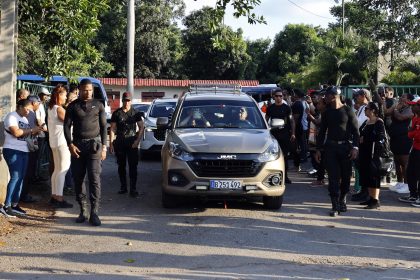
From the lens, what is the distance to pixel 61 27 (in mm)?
11750

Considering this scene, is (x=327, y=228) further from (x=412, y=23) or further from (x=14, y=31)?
(x=412, y=23)

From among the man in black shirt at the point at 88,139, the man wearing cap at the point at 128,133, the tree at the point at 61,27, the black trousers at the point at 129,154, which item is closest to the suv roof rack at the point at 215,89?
the man wearing cap at the point at 128,133

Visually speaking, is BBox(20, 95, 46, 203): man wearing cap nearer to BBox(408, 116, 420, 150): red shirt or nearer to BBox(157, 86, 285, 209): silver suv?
BBox(157, 86, 285, 209): silver suv

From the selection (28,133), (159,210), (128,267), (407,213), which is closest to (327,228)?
(407,213)

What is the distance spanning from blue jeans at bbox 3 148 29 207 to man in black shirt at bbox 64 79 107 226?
35.6 inches

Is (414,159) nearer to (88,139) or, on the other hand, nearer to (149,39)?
(88,139)

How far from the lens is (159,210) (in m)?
10.0

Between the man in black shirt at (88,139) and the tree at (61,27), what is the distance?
2.99 meters

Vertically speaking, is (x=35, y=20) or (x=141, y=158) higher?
(x=35, y=20)

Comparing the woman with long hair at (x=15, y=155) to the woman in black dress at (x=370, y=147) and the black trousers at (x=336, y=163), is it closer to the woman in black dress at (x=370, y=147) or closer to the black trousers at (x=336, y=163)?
the black trousers at (x=336, y=163)

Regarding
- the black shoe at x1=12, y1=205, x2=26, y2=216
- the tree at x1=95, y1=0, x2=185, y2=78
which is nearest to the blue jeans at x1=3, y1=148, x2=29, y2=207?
the black shoe at x1=12, y1=205, x2=26, y2=216

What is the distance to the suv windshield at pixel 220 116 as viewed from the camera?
418 inches

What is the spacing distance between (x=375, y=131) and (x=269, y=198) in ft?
6.95

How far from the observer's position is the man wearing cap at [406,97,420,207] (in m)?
10.5
